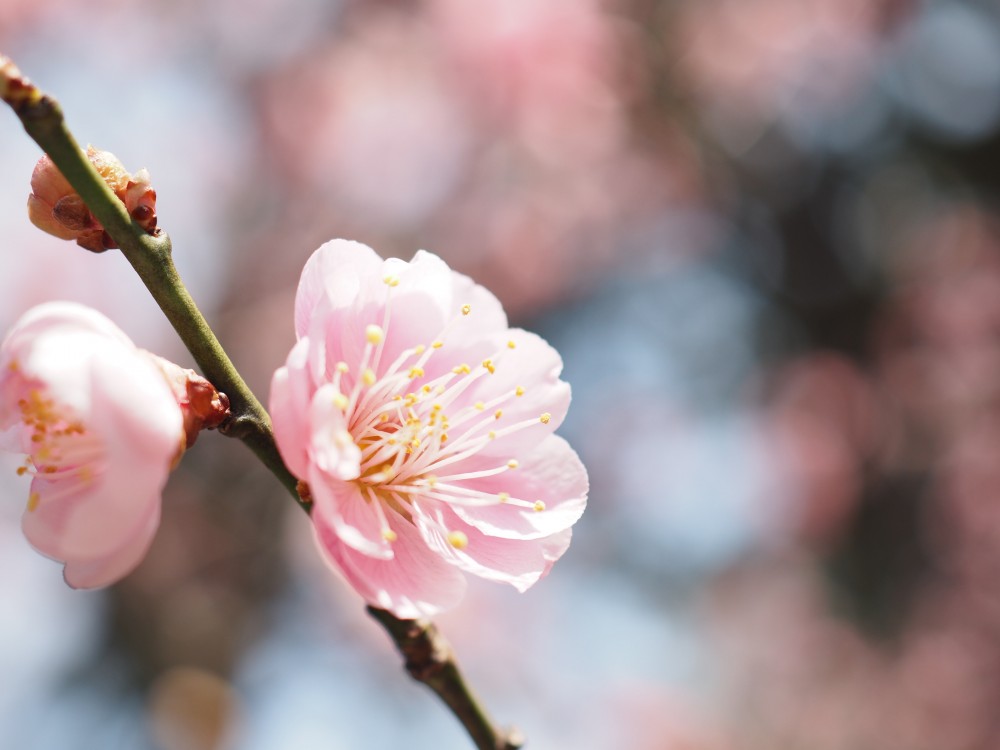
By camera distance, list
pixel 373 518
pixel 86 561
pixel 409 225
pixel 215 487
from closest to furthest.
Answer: pixel 86 561 < pixel 373 518 < pixel 215 487 < pixel 409 225

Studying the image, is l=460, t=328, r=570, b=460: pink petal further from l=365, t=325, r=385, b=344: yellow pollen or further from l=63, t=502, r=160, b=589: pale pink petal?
l=63, t=502, r=160, b=589: pale pink petal

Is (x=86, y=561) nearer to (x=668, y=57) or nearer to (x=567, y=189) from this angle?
(x=567, y=189)

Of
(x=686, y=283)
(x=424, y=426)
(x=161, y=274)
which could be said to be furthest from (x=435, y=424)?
(x=686, y=283)

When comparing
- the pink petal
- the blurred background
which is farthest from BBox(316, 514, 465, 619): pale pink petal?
the blurred background

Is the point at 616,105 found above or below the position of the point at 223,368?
above

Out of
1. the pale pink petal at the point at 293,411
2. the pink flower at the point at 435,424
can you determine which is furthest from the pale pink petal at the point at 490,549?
the pale pink petal at the point at 293,411

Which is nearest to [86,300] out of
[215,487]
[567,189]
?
[215,487]

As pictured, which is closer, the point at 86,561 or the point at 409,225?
the point at 86,561

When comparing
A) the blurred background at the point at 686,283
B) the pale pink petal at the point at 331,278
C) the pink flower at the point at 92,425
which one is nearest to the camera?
the pink flower at the point at 92,425

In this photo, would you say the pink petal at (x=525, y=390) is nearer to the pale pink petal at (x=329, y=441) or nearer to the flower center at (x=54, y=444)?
the pale pink petal at (x=329, y=441)
